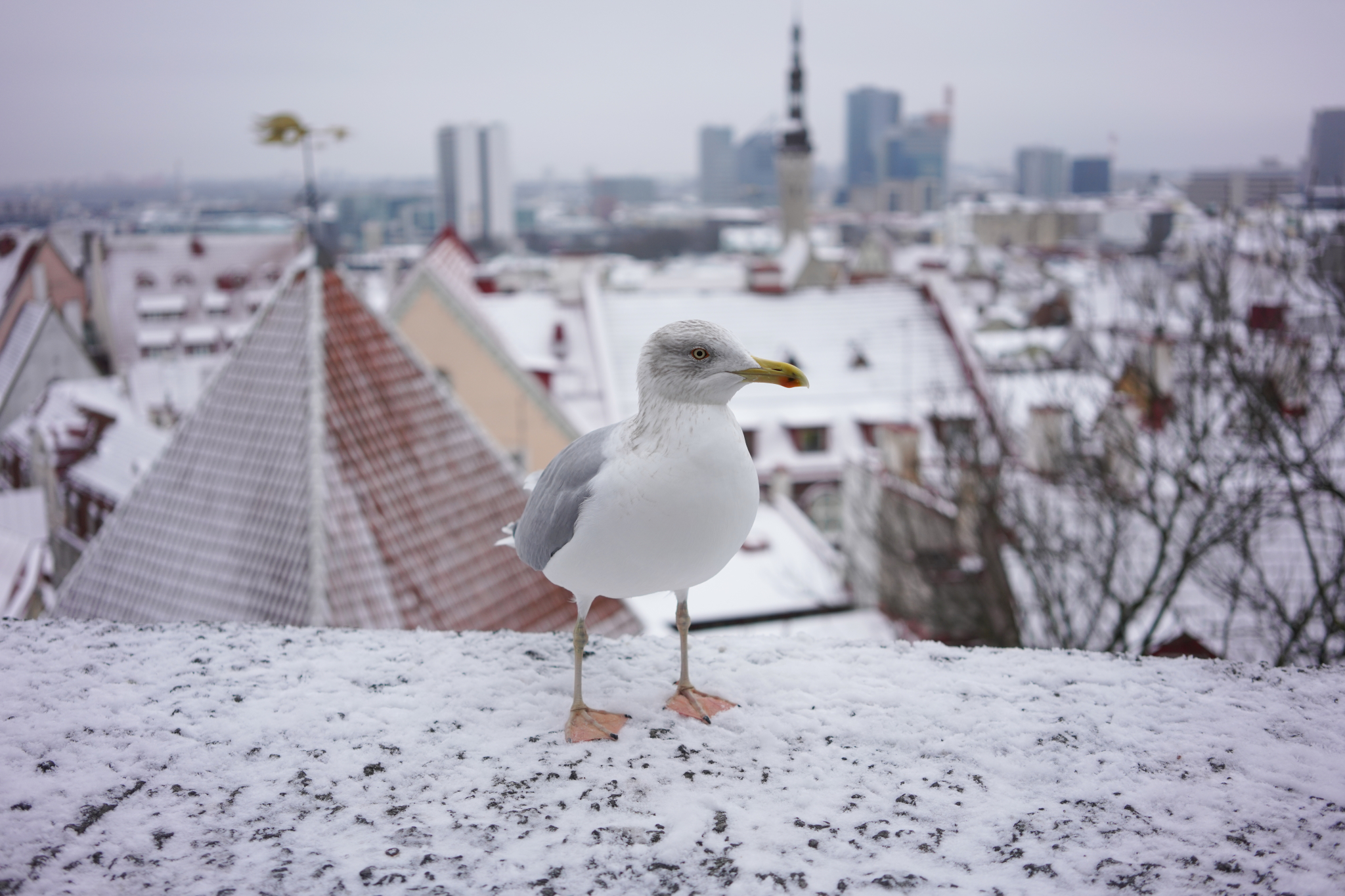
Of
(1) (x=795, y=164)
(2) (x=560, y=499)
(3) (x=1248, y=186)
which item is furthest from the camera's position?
(1) (x=795, y=164)

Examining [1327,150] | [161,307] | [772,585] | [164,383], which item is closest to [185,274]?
[161,307]

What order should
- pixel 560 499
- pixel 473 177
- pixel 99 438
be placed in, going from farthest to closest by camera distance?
pixel 473 177
pixel 99 438
pixel 560 499

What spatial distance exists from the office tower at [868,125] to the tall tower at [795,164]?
125 feet

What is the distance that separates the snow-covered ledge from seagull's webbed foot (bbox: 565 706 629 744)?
0.03m

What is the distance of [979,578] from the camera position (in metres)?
10.9

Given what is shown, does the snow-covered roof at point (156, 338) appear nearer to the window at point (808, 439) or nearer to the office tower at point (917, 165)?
the window at point (808, 439)

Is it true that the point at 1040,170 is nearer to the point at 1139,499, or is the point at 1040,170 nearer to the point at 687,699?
the point at 1139,499

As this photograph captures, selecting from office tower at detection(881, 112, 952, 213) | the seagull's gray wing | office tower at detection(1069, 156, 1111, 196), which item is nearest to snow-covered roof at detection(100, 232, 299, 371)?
the seagull's gray wing

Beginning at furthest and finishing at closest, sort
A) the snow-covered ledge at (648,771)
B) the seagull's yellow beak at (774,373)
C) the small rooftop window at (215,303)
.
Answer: the small rooftop window at (215,303)
the seagull's yellow beak at (774,373)
the snow-covered ledge at (648,771)

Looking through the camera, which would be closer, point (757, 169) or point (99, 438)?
point (99, 438)

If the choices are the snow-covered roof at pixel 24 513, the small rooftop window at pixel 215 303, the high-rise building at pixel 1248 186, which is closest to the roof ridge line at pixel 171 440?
the snow-covered roof at pixel 24 513

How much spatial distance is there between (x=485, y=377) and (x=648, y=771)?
10816 millimetres

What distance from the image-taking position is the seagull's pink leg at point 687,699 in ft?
7.34

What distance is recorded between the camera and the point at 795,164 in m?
53.1
